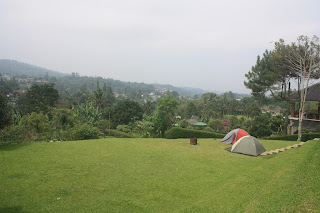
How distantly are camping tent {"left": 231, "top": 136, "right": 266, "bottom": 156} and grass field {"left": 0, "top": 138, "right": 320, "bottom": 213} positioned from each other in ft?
6.88

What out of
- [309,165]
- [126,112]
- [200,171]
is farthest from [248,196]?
[126,112]

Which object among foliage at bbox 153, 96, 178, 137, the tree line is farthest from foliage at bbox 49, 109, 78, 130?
foliage at bbox 153, 96, 178, 137

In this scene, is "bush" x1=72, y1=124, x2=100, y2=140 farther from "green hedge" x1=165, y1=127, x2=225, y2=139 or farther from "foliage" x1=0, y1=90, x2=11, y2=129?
"green hedge" x1=165, y1=127, x2=225, y2=139

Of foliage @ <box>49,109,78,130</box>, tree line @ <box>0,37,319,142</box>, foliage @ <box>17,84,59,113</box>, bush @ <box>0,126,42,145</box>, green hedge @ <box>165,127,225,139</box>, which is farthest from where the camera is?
foliage @ <box>17,84,59,113</box>

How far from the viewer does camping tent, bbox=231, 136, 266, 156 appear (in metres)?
13.2

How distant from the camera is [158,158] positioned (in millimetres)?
11273

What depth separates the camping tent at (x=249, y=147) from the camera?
13.2m

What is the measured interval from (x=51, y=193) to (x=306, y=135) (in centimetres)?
2012

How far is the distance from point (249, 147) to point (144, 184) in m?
8.24

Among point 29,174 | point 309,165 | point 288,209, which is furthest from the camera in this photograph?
point 29,174

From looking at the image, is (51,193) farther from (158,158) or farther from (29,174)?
(158,158)

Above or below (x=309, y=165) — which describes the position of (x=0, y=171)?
below

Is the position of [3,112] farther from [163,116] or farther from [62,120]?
[163,116]

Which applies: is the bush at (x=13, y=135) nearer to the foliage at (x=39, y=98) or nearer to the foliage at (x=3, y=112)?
the foliage at (x=3, y=112)
